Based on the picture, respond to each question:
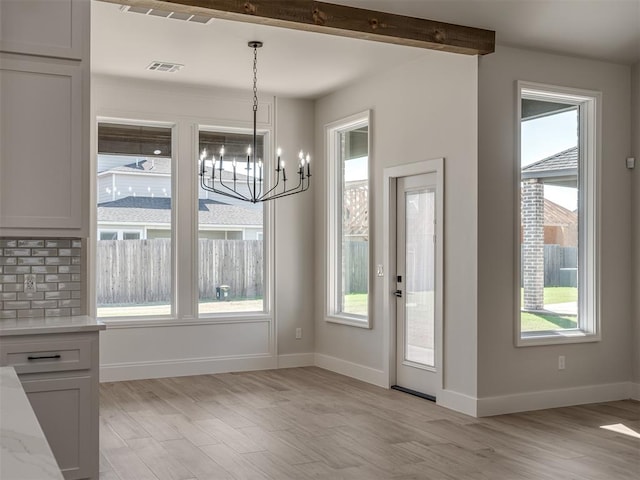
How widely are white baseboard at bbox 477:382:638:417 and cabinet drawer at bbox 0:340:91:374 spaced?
3.13m

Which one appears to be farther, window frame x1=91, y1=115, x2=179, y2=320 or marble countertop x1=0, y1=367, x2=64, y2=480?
window frame x1=91, y1=115, x2=179, y2=320

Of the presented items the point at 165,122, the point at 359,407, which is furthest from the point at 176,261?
the point at 359,407

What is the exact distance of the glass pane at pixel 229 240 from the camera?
764 centimetres

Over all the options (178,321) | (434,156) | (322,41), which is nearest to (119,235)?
(178,321)

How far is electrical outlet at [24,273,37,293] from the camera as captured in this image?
4.20m

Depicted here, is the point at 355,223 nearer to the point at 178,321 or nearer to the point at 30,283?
the point at 178,321

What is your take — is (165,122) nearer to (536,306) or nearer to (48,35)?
(48,35)

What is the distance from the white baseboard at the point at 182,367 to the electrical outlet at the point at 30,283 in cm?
301

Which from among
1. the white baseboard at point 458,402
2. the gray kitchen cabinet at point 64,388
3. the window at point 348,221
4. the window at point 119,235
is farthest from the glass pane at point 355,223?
the gray kitchen cabinet at point 64,388

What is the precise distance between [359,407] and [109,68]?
382 cm

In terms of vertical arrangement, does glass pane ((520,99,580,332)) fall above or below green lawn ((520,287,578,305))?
above

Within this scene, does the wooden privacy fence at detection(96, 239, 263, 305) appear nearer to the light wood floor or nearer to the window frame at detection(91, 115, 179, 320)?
the window frame at detection(91, 115, 179, 320)

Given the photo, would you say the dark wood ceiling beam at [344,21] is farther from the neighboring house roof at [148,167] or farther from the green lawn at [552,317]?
the neighboring house roof at [148,167]

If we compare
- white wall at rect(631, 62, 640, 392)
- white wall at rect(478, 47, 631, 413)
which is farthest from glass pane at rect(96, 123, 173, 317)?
white wall at rect(631, 62, 640, 392)
